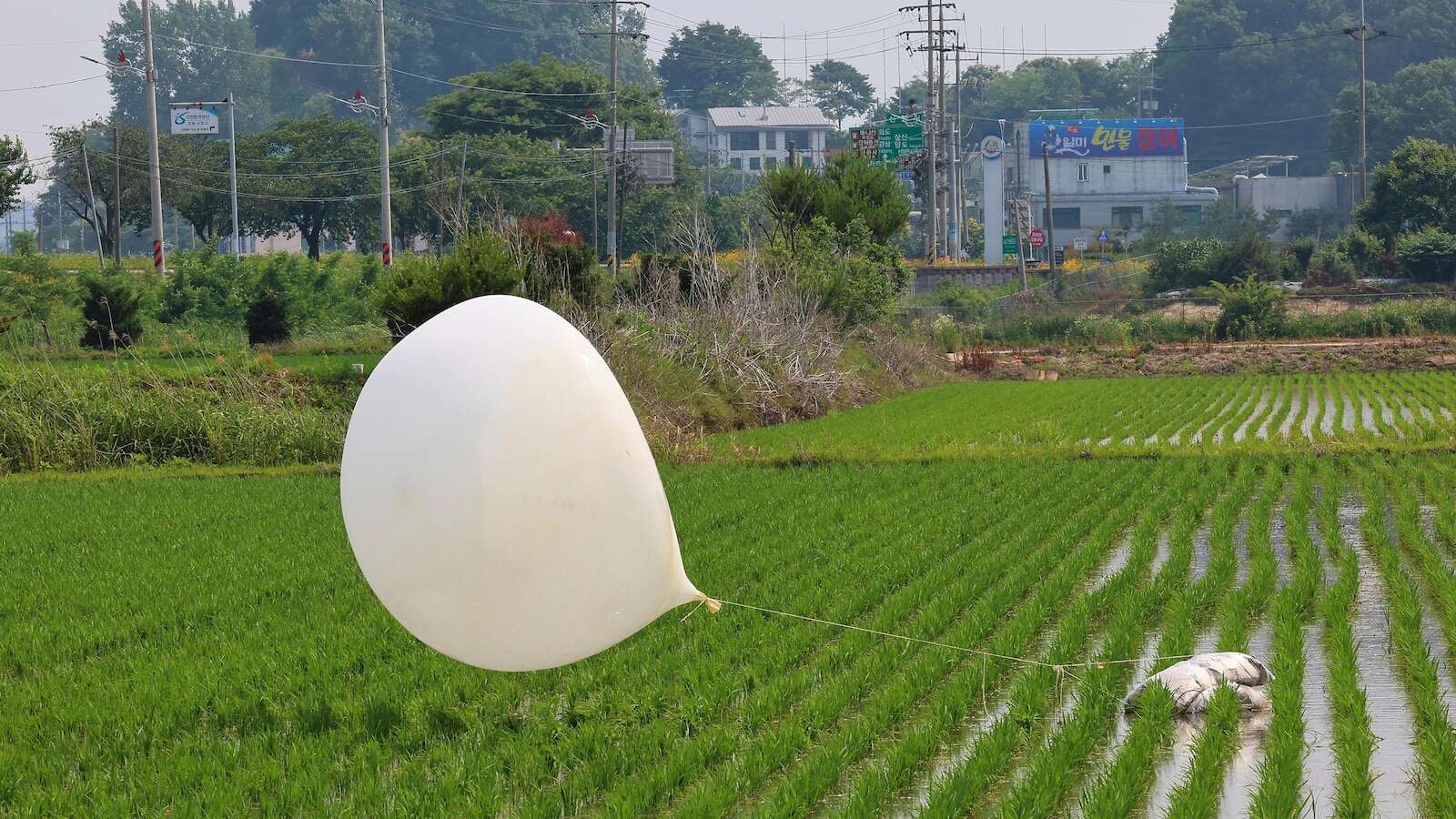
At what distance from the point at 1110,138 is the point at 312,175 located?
55.6 m

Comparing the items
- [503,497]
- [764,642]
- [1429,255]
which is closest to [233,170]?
[1429,255]

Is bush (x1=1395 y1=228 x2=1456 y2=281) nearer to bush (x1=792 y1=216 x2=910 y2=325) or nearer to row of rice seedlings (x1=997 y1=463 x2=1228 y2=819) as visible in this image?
bush (x1=792 y1=216 x2=910 y2=325)

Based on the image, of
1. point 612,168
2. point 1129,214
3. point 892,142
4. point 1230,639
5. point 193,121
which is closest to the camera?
point 1230,639

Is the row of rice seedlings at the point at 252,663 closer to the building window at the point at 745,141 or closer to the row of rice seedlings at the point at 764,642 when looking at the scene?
the row of rice seedlings at the point at 764,642

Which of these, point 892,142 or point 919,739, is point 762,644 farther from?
point 892,142

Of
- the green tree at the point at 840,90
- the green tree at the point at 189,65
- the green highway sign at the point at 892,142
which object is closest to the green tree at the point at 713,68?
the green tree at the point at 840,90

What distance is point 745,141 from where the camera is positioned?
135375 mm

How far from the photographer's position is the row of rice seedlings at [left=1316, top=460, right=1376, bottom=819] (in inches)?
230

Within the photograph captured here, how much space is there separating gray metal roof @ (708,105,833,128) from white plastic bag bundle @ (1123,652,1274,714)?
130 m

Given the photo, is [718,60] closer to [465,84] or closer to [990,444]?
[465,84]

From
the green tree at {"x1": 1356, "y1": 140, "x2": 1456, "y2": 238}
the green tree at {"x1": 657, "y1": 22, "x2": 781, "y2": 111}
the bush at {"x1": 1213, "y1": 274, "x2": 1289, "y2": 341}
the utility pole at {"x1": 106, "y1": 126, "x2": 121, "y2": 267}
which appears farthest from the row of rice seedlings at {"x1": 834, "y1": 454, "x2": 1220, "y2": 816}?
the green tree at {"x1": 657, "y1": 22, "x2": 781, "y2": 111}

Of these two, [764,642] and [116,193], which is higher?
[116,193]

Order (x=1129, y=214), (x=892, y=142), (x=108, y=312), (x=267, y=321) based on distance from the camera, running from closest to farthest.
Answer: (x=108, y=312)
(x=267, y=321)
(x=892, y=142)
(x=1129, y=214)

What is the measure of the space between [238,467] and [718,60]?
13280 cm
